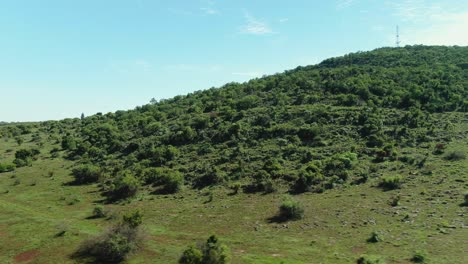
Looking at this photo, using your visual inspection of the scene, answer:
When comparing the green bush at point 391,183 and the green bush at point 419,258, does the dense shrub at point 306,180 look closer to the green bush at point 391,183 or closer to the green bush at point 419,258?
the green bush at point 391,183

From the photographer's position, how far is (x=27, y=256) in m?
38.2

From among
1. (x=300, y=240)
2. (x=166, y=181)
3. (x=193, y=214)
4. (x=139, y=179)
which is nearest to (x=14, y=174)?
(x=139, y=179)

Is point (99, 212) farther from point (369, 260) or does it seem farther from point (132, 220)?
point (369, 260)

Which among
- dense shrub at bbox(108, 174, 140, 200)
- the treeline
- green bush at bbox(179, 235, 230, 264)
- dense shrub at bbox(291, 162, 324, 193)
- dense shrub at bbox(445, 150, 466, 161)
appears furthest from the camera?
the treeline

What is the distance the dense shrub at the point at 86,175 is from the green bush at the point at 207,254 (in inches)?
1619

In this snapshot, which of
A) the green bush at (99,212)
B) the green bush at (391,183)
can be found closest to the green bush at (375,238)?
the green bush at (391,183)

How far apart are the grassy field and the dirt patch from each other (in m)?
0.11

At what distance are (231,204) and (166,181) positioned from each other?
15.2 m

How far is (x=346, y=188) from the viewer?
53125 mm

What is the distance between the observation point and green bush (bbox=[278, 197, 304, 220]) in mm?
44594

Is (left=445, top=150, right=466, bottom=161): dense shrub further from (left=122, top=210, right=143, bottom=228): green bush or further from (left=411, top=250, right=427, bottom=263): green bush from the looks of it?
(left=122, top=210, right=143, bottom=228): green bush

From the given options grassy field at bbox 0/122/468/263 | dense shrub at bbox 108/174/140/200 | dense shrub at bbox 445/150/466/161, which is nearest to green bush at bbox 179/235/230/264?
grassy field at bbox 0/122/468/263

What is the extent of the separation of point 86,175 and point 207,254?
44579 mm

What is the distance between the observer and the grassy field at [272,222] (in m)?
35.6
